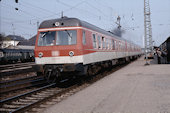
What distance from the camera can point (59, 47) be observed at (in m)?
9.16

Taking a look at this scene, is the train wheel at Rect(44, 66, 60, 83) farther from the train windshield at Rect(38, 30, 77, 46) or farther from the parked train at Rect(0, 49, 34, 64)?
the parked train at Rect(0, 49, 34, 64)

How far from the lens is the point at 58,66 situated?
356 inches

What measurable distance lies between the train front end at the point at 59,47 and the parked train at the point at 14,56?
87.8 feet

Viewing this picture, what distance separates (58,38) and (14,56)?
30.1 m

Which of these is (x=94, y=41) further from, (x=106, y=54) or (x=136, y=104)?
(x=136, y=104)

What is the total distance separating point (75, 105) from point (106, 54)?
302 inches

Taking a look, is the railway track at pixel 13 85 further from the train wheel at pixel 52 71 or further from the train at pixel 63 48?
the train at pixel 63 48

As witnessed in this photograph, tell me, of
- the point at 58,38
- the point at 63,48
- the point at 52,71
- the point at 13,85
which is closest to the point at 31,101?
the point at 52,71

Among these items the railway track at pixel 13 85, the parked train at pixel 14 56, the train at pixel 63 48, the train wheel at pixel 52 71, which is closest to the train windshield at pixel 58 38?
the train at pixel 63 48

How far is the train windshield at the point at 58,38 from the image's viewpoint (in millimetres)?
9176

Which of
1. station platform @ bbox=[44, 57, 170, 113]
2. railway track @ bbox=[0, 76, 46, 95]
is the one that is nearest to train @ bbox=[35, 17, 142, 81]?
railway track @ bbox=[0, 76, 46, 95]

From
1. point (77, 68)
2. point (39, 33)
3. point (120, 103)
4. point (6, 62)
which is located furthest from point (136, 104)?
point (6, 62)

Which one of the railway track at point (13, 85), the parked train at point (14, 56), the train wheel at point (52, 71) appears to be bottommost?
the railway track at point (13, 85)

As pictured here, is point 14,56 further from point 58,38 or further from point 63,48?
point 63,48
